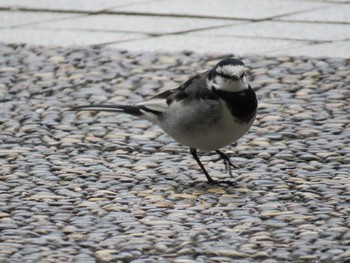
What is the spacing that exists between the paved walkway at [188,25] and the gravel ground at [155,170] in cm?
34

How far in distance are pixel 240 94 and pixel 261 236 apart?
955 mm

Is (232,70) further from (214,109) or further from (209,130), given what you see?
(209,130)

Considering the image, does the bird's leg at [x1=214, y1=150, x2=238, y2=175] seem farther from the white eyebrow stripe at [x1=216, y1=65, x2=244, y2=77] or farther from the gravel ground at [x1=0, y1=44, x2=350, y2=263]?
the white eyebrow stripe at [x1=216, y1=65, x2=244, y2=77]

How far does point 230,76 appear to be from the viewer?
6086 millimetres

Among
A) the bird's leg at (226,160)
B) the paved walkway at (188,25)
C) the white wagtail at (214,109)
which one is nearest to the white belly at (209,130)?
the white wagtail at (214,109)

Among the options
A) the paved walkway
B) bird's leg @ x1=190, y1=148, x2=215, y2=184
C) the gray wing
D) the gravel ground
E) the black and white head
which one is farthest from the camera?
the paved walkway

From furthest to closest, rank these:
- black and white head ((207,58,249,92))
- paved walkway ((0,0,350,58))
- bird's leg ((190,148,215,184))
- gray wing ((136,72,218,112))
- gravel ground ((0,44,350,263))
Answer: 1. paved walkway ((0,0,350,58))
2. bird's leg ((190,148,215,184))
3. gray wing ((136,72,218,112))
4. black and white head ((207,58,249,92))
5. gravel ground ((0,44,350,263))

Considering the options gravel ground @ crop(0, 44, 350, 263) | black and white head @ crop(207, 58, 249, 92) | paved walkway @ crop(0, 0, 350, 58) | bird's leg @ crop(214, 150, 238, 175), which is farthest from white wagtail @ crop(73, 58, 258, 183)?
paved walkway @ crop(0, 0, 350, 58)

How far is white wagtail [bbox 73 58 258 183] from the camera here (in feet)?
20.1

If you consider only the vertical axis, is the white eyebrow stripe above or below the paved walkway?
above

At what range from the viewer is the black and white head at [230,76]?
6.07m

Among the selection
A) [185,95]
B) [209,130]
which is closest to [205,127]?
[209,130]

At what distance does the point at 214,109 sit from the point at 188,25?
158 inches

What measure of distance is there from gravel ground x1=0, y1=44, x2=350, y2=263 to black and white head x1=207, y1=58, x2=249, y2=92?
641mm
